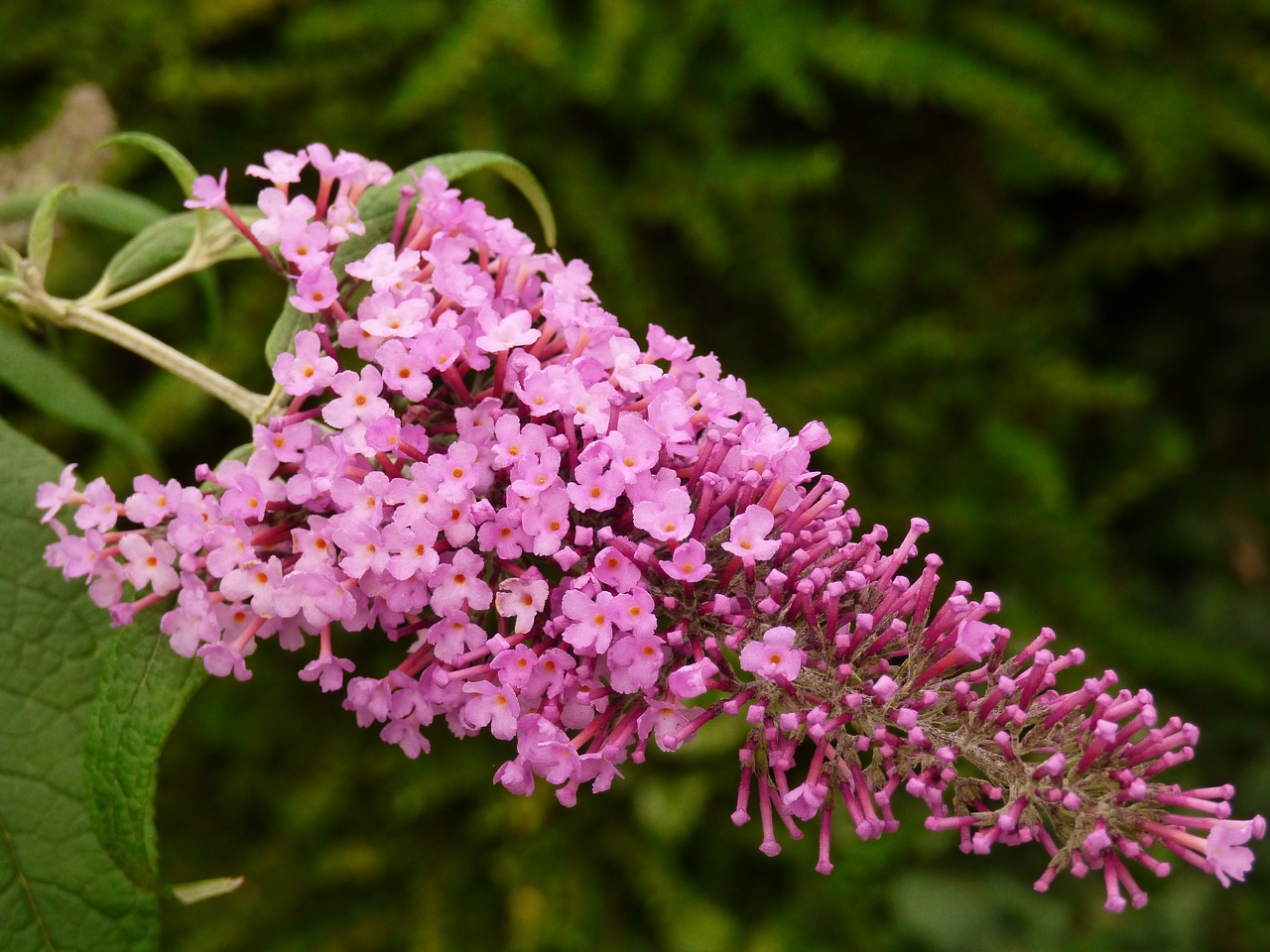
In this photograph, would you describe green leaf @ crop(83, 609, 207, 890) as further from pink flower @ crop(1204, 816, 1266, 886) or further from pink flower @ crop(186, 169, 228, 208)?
pink flower @ crop(1204, 816, 1266, 886)

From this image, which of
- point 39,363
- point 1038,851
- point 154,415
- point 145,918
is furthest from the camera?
point 1038,851

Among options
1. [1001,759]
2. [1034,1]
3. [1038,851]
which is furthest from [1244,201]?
[1001,759]

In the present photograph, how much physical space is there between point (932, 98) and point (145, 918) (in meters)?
1.76

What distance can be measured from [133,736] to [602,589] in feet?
1.11

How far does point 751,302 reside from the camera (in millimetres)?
2096

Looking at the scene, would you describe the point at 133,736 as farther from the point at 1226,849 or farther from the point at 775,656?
→ the point at 1226,849

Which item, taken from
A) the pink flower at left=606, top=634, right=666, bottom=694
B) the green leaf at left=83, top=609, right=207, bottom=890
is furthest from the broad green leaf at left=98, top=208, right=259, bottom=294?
the pink flower at left=606, top=634, right=666, bottom=694

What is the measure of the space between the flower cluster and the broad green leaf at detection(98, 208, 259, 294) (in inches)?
8.2

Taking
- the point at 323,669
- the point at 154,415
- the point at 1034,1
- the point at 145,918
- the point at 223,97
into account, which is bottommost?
the point at 154,415

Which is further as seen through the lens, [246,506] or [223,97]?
[223,97]

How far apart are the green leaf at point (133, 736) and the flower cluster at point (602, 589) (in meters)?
0.03

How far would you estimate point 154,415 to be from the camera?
1.75 meters

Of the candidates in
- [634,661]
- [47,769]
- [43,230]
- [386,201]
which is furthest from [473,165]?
[47,769]

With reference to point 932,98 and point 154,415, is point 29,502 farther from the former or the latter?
point 932,98
